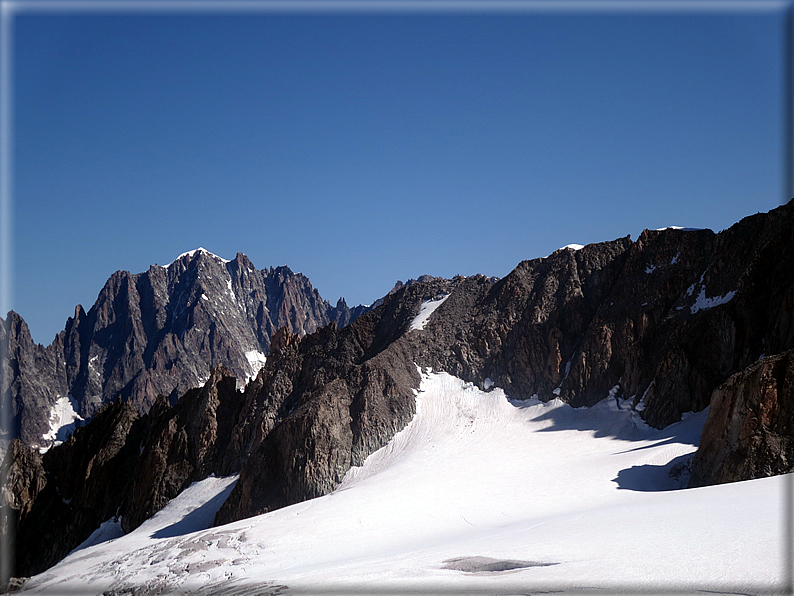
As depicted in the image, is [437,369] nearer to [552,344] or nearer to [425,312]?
[425,312]

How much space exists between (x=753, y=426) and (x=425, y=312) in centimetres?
4553

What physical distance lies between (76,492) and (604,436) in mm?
56077

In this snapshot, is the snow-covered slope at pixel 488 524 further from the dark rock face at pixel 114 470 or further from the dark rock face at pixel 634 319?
the dark rock face at pixel 114 470

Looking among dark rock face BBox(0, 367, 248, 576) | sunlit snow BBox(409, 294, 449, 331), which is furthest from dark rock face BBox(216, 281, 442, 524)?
dark rock face BBox(0, 367, 248, 576)

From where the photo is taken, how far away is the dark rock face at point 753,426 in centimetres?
3394

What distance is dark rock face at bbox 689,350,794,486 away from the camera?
111 ft

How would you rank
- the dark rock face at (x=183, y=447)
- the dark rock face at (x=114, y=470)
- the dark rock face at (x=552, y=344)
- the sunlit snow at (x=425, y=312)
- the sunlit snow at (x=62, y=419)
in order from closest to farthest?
the dark rock face at (x=552, y=344)
the dark rock face at (x=183, y=447)
the dark rock face at (x=114, y=470)
the sunlit snow at (x=425, y=312)
the sunlit snow at (x=62, y=419)

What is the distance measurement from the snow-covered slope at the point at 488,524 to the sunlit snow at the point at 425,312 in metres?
8.44

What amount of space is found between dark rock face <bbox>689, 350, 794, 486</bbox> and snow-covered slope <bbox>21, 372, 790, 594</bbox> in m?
3.67

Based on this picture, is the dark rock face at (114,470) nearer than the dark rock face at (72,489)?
Yes

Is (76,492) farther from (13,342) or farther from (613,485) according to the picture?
(13,342)

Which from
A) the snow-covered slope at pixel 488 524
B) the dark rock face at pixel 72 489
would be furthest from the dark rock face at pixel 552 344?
the dark rock face at pixel 72 489

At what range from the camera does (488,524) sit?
1474 inches

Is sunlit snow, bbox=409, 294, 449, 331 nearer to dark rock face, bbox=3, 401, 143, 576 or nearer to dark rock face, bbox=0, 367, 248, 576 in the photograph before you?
dark rock face, bbox=0, 367, 248, 576
